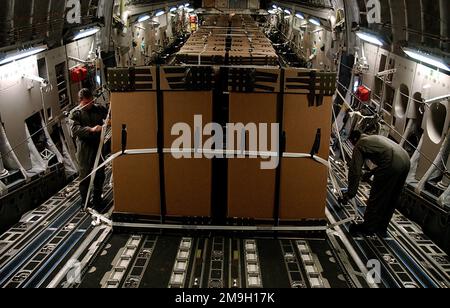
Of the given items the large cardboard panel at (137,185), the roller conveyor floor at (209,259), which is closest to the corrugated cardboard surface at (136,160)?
the large cardboard panel at (137,185)

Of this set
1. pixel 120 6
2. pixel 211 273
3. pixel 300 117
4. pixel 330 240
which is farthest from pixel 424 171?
pixel 120 6

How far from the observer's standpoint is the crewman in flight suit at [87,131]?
6.01 metres

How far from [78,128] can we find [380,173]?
13.9ft

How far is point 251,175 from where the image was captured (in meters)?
5.28

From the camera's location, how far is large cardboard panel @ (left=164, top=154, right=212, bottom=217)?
17.3 ft

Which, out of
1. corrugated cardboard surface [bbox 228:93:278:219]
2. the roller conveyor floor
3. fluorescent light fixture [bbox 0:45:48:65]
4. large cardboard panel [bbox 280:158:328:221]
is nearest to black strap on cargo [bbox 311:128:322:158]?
large cardboard panel [bbox 280:158:328:221]

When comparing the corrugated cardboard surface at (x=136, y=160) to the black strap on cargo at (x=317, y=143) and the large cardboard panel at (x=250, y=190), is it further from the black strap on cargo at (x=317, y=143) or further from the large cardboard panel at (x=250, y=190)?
the black strap on cargo at (x=317, y=143)

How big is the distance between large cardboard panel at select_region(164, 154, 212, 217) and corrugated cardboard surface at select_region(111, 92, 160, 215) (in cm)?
17

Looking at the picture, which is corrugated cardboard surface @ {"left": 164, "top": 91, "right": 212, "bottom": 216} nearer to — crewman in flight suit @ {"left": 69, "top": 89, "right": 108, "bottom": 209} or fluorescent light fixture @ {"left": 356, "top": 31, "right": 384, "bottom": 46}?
crewman in flight suit @ {"left": 69, "top": 89, "right": 108, "bottom": 209}

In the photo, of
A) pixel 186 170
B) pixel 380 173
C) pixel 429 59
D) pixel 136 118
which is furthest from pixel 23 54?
pixel 429 59

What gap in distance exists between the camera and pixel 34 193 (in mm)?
6520

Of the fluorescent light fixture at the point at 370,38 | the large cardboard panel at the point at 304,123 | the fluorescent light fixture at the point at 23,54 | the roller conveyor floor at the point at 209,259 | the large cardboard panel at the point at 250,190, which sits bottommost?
the roller conveyor floor at the point at 209,259

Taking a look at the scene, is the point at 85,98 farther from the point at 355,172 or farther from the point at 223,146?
the point at 355,172

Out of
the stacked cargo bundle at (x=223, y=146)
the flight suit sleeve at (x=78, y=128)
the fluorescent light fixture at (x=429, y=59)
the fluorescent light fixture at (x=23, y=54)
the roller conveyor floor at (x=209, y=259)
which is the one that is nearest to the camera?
the roller conveyor floor at (x=209, y=259)
